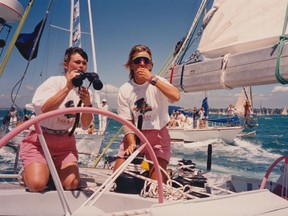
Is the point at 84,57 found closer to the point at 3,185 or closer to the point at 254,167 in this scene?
the point at 3,185

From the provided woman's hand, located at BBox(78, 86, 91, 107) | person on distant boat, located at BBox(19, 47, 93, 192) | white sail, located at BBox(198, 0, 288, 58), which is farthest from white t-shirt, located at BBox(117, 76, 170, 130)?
white sail, located at BBox(198, 0, 288, 58)

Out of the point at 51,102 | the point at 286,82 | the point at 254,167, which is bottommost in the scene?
the point at 254,167

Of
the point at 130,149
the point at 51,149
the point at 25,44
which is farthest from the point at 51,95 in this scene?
the point at 25,44

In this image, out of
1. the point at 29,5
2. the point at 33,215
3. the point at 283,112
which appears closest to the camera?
the point at 33,215

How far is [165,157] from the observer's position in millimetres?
3051

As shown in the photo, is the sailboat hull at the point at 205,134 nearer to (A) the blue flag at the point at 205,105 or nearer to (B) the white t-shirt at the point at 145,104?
(A) the blue flag at the point at 205,105

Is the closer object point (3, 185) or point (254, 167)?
point (3, 185)

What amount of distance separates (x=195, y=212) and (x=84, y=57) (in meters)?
1.90

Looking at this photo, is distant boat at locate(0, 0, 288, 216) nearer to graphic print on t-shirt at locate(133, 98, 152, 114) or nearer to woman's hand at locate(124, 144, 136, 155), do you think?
woman's hand at locate(124, 144, 136, 155)

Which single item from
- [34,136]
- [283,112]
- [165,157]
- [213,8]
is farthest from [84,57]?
[283,112]

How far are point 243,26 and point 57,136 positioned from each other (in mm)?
2296

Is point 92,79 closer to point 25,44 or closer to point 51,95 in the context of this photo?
point 51,95

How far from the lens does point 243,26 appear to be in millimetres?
3279

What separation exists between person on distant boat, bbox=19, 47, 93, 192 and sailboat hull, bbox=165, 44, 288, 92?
4.65ft
